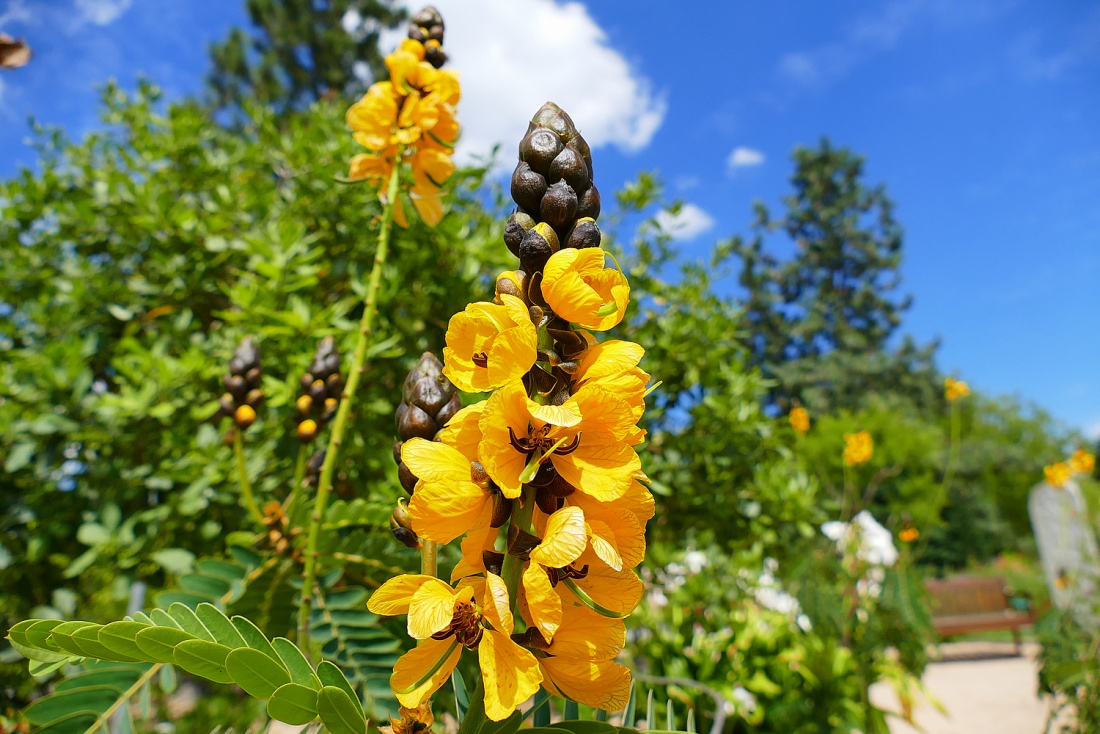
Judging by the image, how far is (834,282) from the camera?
1421 inches

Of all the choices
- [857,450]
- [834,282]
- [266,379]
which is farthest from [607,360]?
[834,282]

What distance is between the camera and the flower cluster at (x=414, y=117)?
4.33 ft

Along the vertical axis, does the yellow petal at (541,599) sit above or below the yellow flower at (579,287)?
below

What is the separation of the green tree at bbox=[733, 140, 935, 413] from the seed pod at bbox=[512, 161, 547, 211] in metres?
32.1

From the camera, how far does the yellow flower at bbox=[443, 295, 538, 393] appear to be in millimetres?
601

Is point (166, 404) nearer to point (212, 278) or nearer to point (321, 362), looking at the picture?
point (212, 278)

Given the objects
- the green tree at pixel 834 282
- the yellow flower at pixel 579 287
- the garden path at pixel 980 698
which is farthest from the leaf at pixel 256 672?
the green tree at pixel 834 282

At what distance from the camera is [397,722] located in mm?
667

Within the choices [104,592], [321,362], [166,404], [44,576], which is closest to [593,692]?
[321,362]

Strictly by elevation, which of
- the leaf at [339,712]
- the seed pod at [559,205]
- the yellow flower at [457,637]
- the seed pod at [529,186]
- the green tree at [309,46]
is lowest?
the leaf at [339,712]

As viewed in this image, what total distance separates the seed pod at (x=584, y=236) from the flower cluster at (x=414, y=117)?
0.68 m

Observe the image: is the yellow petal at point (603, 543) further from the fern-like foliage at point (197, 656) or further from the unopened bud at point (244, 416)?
the unopened bud at point (244, 416)

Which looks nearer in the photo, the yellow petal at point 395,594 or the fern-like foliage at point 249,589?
the yellow petal at point 395,594

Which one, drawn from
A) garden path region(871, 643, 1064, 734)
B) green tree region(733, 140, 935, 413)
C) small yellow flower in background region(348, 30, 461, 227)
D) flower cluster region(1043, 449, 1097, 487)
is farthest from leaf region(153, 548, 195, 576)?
green tree region(733, 140, 935, 413)
